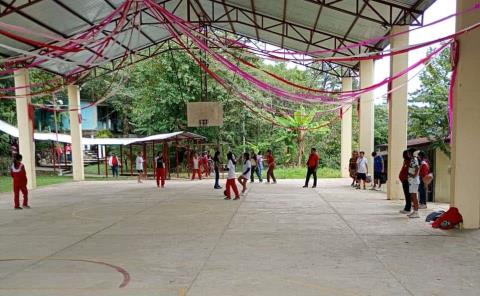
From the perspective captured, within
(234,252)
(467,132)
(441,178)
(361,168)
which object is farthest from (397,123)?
(234,252)

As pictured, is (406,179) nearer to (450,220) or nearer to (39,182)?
(450,220)

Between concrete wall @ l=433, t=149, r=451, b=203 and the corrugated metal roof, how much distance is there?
4437mm

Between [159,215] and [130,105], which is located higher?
[130,105]

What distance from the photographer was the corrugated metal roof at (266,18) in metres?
11.8

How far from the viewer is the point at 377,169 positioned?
47.0 feet

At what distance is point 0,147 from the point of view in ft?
81.4

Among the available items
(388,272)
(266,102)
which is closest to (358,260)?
(388,272)

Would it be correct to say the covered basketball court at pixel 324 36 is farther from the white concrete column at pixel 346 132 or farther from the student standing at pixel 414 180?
the student standing at pixel 414 180

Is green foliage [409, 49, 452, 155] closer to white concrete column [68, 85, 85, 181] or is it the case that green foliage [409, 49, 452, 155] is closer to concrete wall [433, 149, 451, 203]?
concrete wall [433, 149, 451, 203]

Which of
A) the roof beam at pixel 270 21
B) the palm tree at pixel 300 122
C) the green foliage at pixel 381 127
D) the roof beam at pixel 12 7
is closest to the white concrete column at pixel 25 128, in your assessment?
the roof beam at pixel 12 7

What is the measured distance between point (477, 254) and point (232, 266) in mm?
3386

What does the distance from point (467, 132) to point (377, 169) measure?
286 inches

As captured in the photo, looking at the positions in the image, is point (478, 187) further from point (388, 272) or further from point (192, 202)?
point (192, 202)

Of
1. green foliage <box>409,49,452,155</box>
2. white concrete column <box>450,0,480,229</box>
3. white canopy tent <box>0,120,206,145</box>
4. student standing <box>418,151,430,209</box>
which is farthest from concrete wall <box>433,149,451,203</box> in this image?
white canopy tent <box>0,120,206,145</box>
